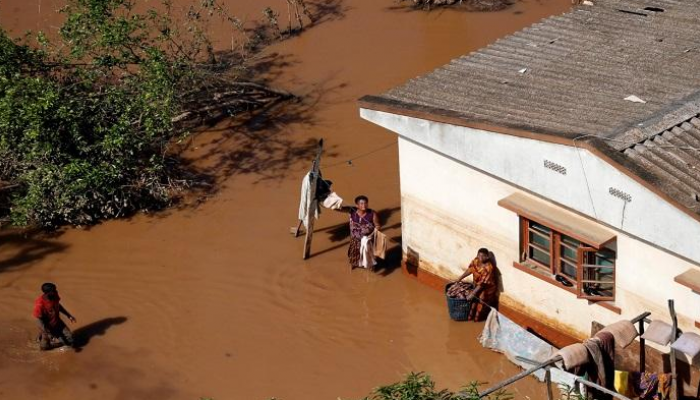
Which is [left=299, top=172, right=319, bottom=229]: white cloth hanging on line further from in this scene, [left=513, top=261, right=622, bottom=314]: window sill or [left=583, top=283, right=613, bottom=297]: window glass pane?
[left=583, top=283, right=613, bottom=297]: window glass pane

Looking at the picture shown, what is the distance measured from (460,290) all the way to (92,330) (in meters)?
4.41

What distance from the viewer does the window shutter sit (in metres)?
11.5

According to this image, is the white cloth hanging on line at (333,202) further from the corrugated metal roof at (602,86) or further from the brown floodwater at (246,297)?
the corrugated metal roof at (602,86)

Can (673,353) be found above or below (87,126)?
below

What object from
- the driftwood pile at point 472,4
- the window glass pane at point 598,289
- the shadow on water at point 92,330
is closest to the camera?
the window glass pane at point 598,289

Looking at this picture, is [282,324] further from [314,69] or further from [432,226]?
[314,69]

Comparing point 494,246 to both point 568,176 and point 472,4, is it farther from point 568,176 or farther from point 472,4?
point 472,4

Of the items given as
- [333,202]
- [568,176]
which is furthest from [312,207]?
[568,176]

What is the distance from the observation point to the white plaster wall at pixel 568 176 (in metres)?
10.3

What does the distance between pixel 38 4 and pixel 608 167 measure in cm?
1526

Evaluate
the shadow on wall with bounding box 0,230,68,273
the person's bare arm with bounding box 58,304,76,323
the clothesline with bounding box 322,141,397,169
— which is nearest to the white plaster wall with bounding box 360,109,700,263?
the clothesline with bounding box 322,141,397,169

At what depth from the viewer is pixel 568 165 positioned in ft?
36.1

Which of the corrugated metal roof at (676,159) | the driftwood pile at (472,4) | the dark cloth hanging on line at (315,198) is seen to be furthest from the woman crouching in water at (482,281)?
the driftwood pile at (472,4)

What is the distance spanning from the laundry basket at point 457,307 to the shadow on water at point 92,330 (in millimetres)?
3941
